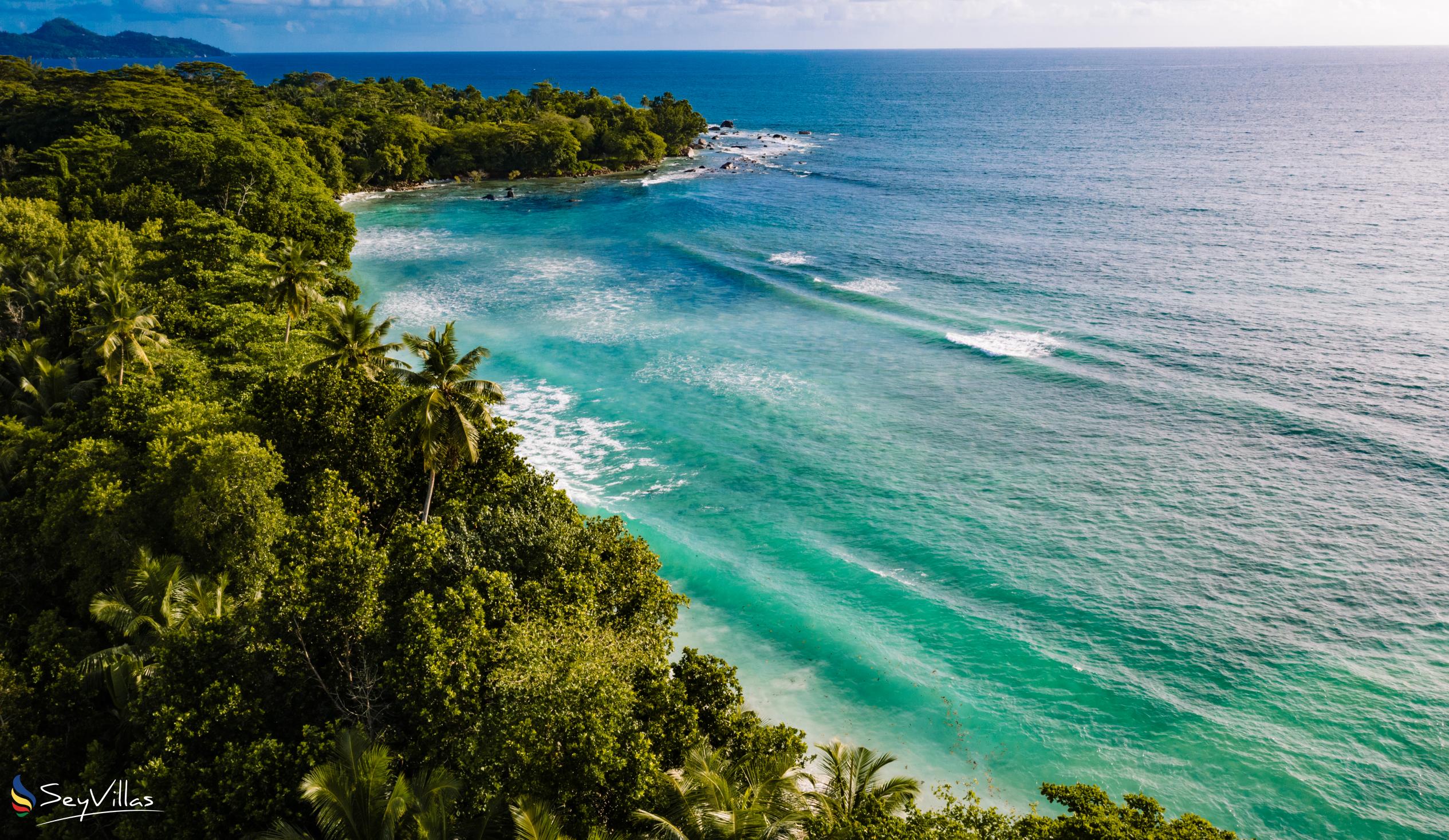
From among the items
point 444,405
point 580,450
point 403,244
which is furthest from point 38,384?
point 403,244

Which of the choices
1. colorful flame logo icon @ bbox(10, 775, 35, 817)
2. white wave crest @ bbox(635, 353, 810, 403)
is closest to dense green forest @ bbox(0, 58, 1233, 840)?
colorful flame logo icon @ bbox(10, 775, 35, 817)

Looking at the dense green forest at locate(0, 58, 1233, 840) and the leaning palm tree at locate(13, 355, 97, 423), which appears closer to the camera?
the dense green forest at locate(0, 58, 1233, 840)

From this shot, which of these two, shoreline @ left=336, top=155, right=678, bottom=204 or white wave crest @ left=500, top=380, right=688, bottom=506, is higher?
shoreline @ left=336, top=155, right=678, bottom=204

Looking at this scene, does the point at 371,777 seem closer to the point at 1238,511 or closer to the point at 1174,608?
the point at 1174,608

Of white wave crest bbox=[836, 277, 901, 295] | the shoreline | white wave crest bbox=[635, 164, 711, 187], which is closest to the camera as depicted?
white wave crest bbox=[836, 277, 901, 295]

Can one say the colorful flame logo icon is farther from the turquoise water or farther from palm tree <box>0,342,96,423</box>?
palm tree <box>0,342,96,423</box>

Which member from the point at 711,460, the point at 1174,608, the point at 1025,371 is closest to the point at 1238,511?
the point at 1174,608
